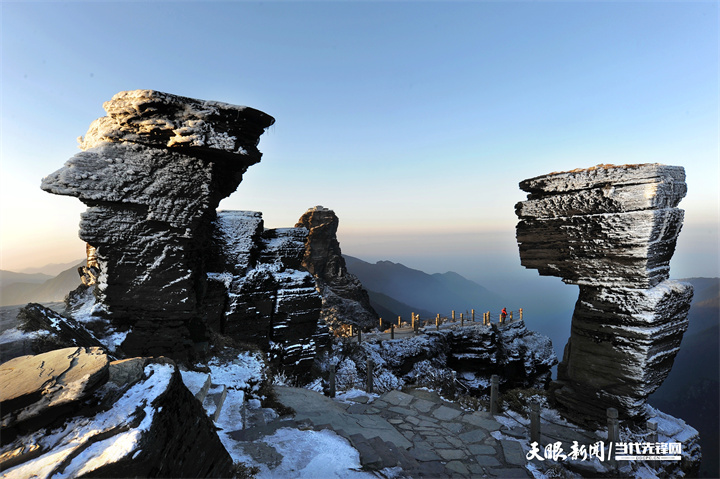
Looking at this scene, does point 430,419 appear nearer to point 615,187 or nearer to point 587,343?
point 587,343

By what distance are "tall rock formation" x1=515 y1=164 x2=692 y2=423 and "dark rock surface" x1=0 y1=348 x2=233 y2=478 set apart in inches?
315

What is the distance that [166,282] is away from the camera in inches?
308

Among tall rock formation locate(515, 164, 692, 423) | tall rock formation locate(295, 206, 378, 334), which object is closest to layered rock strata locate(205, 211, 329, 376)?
tall rock formation locate(515, 164, 692, 423)

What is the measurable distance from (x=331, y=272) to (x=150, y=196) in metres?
43.3

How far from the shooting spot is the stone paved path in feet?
19.3

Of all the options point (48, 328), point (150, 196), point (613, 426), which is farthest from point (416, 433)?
point (150, 196)

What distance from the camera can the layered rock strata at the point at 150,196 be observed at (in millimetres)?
7160

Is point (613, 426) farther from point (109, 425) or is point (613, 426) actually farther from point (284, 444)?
point (109, 425)

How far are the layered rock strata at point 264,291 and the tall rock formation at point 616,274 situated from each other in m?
8.56

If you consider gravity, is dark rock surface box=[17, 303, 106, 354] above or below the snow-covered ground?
above

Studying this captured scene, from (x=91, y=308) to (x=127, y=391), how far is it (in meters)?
5.76

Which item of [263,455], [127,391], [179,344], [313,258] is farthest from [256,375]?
[313,258]

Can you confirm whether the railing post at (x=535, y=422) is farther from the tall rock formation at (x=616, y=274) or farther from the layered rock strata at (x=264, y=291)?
the layered rock strata at (x=264, y=291)

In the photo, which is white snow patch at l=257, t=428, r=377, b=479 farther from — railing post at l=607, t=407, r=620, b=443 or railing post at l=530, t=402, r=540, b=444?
railing post at l=607, t=407, r=620, b=443
